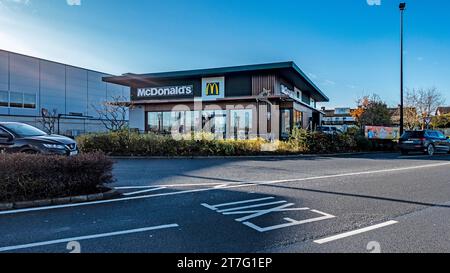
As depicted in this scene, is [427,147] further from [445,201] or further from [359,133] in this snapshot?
[445,201]

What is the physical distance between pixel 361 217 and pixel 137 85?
24269 millimetres

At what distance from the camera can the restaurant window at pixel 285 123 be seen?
22.6 m

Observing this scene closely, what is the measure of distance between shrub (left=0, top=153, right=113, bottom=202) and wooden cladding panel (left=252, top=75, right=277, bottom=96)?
16.6m

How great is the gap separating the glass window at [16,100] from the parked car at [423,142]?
41434 mm

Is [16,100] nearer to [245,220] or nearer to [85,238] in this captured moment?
[85,238]

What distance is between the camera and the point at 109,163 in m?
6.50

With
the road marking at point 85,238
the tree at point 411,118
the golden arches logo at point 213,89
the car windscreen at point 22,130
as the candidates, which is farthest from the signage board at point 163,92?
the tree at point 411,118

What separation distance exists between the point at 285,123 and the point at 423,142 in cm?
918

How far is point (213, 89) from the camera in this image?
2323cm

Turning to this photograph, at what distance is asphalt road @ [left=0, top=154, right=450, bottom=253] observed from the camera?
359 cm

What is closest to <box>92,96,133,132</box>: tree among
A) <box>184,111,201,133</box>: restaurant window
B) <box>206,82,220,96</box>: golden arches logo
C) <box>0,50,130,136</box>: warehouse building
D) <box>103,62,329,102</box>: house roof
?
<box>103,62,329,102</box>: house roof

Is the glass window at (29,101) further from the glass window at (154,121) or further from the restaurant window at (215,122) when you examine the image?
the restaurant window at (215,122)

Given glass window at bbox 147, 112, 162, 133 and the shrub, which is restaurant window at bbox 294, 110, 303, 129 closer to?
glass window at bbox 147, 112, 162, 133
